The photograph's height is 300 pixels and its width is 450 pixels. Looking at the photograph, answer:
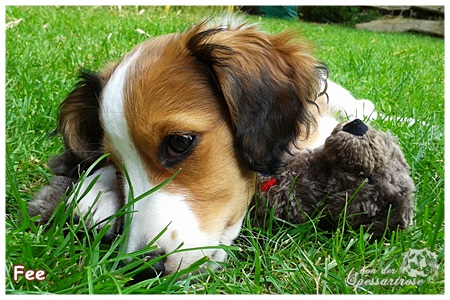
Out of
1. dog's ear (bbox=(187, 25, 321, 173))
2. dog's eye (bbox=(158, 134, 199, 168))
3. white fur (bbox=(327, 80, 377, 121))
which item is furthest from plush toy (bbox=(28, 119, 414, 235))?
white fur (bbox=(327, 80, 377, 121))

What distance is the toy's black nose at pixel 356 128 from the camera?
2056mm

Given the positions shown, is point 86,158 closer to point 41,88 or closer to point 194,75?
point 194,75

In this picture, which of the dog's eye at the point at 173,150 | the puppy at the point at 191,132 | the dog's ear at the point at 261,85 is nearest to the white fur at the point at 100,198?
the puppy at the point at 191,132

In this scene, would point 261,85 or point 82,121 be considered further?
point 82,121

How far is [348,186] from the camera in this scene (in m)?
2.12

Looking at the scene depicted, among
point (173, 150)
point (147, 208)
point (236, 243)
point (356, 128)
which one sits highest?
point (356, 128)

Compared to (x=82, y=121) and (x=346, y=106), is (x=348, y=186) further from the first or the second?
(x=346, y=106)

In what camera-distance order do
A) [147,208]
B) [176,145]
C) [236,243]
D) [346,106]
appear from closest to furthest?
[147,208], [176,145], [236,243], [346,106]

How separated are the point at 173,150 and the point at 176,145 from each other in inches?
0.9

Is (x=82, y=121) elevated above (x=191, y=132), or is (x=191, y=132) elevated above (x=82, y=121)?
(x=191, y=132)

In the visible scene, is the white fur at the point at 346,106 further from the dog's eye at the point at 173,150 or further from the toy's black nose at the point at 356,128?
the dog's eye at the point at 173,150

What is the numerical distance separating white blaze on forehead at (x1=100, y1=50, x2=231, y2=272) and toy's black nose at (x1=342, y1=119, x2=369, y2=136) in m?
0.66

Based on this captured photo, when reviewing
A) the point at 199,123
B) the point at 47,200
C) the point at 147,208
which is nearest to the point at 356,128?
the point at 199,123

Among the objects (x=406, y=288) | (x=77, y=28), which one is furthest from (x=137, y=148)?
(x=77, y=28)
